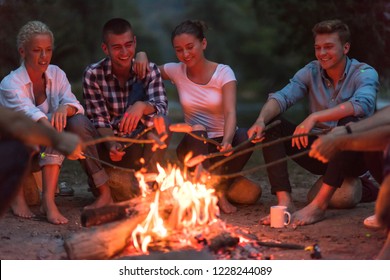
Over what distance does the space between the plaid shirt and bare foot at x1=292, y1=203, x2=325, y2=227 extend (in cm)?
139

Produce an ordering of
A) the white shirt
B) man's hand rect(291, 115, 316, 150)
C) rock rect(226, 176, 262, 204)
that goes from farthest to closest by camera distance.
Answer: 1. rock rect(226, 176, 262, 204)
2. the white shirt
3. man's hand rect(291, 115, 316, 150)

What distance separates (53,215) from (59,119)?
72 cm

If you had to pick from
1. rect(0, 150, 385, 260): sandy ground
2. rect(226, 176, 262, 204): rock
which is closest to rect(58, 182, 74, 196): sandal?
rect(0, 150, 385, 260): sandy ground

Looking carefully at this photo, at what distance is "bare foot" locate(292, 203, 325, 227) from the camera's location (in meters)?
5.19

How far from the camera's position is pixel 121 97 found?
5887 millimetres

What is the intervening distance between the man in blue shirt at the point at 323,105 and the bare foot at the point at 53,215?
1.51m

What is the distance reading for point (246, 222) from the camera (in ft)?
17.6

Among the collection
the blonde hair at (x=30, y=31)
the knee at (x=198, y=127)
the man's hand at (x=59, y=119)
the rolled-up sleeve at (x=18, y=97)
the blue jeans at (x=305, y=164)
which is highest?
the blonde hair at (x=30, y=31)

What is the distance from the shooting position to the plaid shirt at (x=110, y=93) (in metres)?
5.82

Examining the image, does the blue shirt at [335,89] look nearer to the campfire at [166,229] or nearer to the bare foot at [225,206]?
the bare foot at [225,206]

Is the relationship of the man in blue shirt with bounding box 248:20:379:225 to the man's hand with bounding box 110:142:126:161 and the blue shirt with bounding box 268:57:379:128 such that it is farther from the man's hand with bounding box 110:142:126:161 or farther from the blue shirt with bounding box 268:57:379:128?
the man's hand with bounding box 110:142:126:161

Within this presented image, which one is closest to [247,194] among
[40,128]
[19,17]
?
[40,128]

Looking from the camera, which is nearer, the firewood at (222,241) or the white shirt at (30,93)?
the firewood at (222,241)

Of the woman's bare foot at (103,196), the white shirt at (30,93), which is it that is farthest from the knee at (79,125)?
the woman's bare foot at (103,196)
